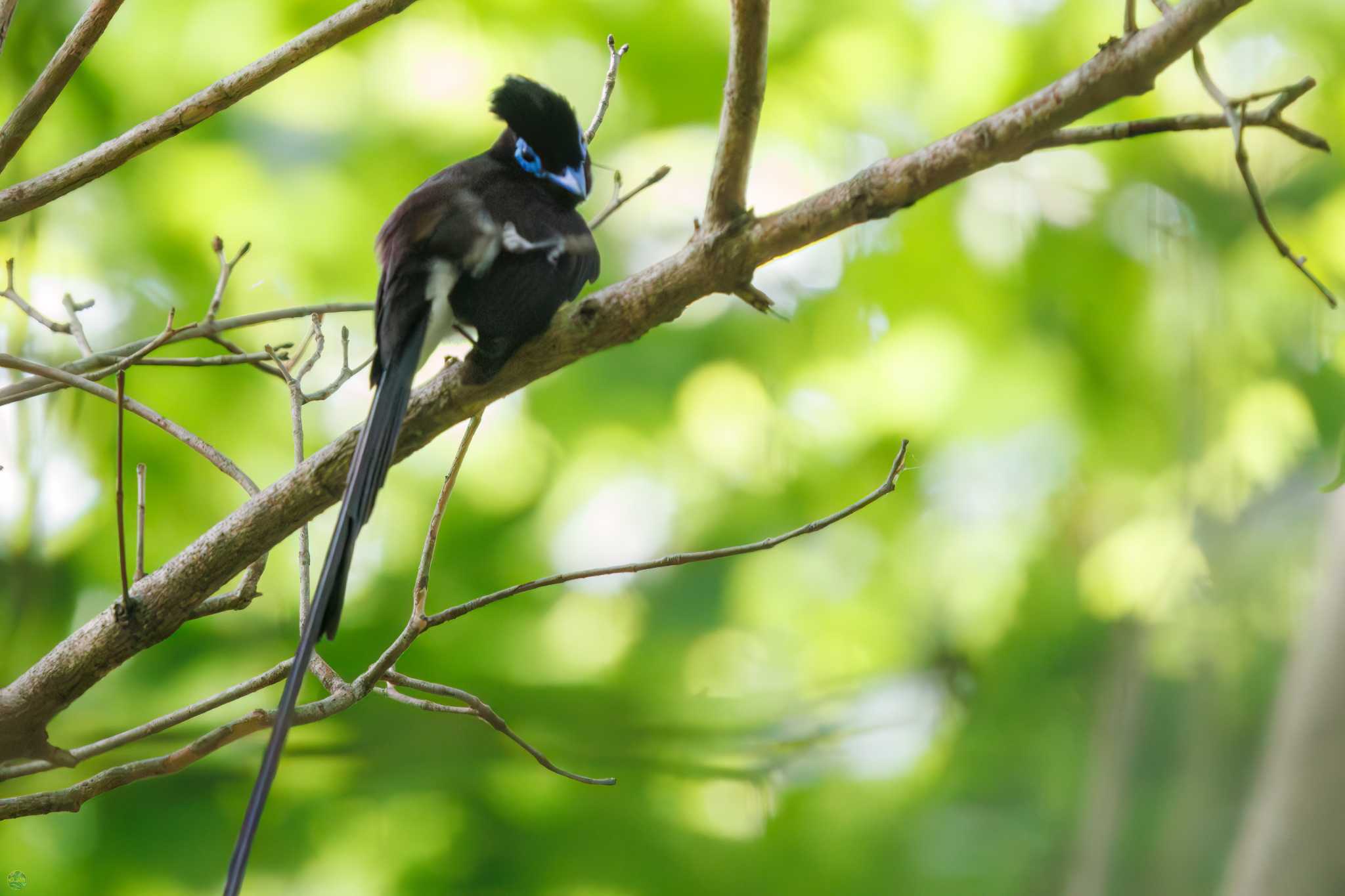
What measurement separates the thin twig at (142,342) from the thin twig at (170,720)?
0.34 metres

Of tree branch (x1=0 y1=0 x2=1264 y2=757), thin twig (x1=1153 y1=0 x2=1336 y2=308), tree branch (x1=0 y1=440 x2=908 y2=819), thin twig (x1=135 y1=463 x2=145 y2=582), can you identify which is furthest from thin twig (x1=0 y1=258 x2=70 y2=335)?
thin twig (x1=1153 y1=0 x2=1336 y2=308)

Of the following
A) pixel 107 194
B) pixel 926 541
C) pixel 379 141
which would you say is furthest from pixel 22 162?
pixel 926 541

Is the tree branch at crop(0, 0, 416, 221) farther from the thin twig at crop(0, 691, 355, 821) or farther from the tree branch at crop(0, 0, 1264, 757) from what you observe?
the thin twig at crop(0, 691, 355, 821)

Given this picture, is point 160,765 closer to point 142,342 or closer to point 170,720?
point 170,720

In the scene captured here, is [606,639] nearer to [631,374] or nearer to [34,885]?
[631,374]

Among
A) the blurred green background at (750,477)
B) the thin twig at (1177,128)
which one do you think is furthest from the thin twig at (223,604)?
the blurred green background at (750,477)

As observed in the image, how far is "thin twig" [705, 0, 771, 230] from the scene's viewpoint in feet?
3.16

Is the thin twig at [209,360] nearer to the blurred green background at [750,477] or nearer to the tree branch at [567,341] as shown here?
the tree branch at [567,341]

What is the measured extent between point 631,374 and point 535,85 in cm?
142

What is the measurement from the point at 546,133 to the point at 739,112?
18.5 inches

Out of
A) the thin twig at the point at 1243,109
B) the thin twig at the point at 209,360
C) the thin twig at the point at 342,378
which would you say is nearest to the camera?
the thin twig at the point at 1243,109

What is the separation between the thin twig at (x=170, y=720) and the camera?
2.93ft

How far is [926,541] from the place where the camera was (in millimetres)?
2703

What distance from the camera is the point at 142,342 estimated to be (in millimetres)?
1228
